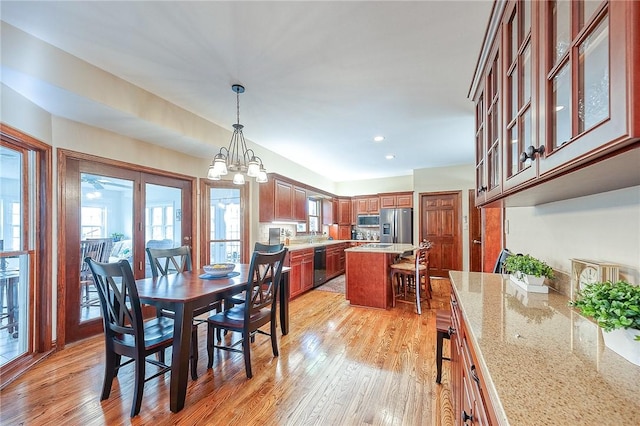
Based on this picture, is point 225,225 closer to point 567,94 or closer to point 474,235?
point 567,94

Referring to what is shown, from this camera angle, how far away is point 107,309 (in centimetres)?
193

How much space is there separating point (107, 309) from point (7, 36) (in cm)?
197

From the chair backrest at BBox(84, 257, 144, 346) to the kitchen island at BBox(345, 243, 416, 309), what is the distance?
286cm

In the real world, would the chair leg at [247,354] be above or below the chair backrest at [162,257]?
below

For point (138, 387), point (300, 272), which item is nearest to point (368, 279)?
point (300, 272)

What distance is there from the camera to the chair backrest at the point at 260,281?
87.9 inches

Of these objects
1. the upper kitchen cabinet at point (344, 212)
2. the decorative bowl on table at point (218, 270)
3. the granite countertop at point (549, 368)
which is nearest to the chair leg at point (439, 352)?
the granite countertop at point (549, 368)

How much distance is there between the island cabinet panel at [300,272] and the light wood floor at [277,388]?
148 cm

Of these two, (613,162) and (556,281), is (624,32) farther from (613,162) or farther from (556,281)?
(556,281)

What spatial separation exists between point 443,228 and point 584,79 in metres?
5.80

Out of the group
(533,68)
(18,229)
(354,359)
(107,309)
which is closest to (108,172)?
(18,229)

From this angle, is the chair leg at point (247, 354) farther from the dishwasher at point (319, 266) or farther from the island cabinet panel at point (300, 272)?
the dishwasher at point (319, 266)

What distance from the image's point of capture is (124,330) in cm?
184

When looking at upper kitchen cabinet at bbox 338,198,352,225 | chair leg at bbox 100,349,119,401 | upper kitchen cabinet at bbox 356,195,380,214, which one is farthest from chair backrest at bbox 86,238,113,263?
upper kitchen cabinet at bbox 356,195,380,214
